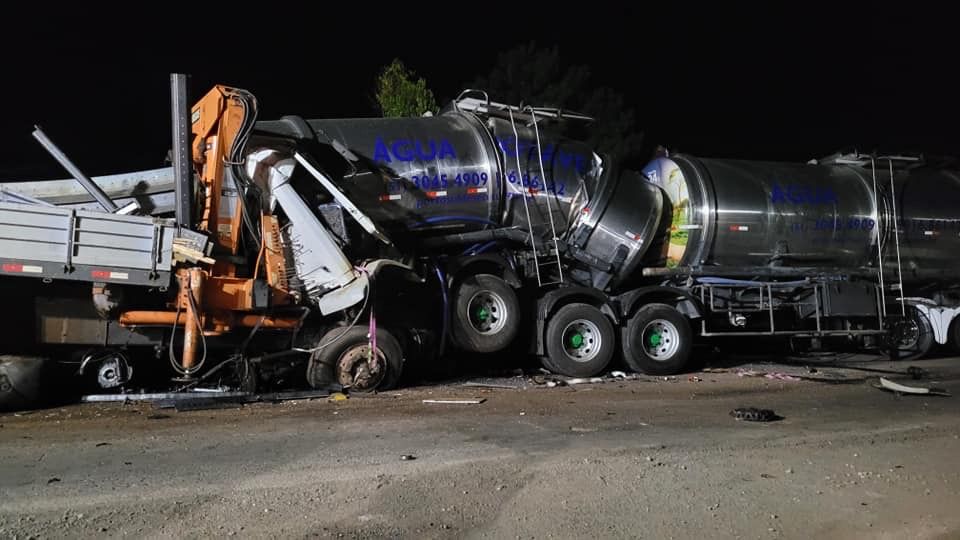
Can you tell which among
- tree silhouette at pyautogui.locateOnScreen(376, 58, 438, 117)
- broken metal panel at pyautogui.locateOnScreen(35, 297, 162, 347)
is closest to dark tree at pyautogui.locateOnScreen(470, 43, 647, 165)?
tree silhouette at pyautogui.locateOnScreen(376, 58, 438, 117)

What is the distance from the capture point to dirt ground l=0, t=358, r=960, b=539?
372cm

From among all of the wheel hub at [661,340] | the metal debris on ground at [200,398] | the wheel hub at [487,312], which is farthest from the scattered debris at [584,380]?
the metal debris on ground at [200,398]

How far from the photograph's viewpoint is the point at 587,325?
30.4ft

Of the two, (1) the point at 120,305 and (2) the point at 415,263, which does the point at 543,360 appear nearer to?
(2) the point at 415,263

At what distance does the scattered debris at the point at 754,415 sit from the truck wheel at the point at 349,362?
3.54 meters

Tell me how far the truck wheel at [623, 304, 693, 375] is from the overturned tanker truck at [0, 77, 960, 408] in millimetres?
27

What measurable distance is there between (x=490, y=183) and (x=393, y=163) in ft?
4.14

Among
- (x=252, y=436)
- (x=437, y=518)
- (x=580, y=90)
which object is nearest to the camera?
(x=437, y=518)

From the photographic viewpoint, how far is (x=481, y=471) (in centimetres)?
457

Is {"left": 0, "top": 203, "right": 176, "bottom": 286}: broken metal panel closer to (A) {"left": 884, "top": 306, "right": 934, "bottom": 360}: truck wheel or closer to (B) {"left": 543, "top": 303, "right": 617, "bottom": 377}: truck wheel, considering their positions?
(B) {"left": 543, "top": 303, "right": 617, "bottom": 377}: truck wheel

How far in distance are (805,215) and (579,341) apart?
13.4 feet

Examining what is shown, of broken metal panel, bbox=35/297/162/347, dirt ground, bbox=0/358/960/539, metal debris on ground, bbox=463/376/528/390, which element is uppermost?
broken metal panel, bbox=35/297/162/347

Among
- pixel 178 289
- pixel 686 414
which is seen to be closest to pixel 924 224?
pixel 686 414

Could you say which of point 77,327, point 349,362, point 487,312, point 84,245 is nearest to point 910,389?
point 487,312
